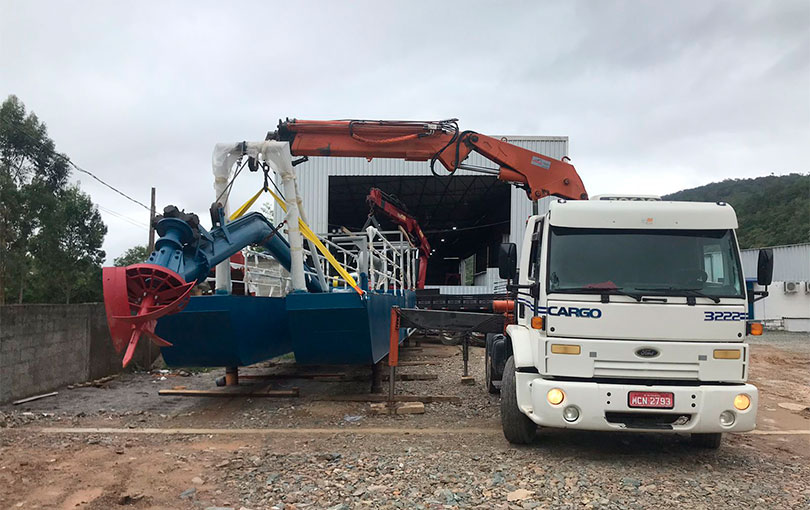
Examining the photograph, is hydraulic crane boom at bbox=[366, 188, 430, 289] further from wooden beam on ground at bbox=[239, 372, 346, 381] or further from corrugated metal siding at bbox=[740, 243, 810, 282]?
corrugated metal siding at bbox=[740, 243, 810, 282]

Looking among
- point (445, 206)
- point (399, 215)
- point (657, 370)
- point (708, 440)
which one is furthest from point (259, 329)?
point (445, 206)

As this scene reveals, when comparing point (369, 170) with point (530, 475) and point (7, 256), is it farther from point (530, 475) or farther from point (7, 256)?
point (7, 256)

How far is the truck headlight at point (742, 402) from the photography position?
5.10m

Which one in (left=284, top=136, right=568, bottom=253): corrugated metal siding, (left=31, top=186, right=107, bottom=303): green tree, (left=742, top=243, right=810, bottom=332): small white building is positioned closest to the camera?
(left=284, top=136, right=568, bottom=253): corrugated metal siding

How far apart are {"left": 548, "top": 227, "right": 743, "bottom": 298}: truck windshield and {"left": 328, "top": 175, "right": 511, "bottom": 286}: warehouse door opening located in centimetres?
997

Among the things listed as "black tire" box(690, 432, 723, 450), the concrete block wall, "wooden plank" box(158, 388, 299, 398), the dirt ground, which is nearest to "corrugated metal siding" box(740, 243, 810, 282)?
the dirt ground

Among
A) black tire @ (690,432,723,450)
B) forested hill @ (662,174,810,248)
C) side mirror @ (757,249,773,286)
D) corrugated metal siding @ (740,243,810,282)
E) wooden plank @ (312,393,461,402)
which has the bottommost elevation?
wooden plank @ (312,393,461,402)

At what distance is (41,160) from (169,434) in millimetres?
28042

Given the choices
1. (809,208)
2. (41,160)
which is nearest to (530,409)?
(41,160)

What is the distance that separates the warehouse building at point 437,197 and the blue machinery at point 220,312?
7.38 meters

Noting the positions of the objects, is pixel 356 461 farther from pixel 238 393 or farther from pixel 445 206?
pixel 445 206

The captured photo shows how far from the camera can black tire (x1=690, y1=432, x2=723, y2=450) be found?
577cm

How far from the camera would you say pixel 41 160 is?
28.9 m

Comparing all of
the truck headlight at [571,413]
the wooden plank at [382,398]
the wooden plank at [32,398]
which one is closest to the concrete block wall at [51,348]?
the wooden plank at [32,398]
